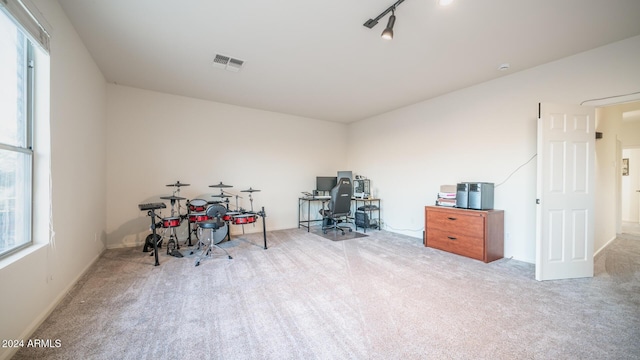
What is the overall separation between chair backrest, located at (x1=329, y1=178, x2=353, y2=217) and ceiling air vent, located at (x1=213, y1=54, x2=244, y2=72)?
8.89ft

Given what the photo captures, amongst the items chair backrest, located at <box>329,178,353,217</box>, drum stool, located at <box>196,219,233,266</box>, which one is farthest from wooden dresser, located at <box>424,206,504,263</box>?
drum stool, located at <box>196,219,233,266</box>

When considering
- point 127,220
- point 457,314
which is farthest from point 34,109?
point 457,314

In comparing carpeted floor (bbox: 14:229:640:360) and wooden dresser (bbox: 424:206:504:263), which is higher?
wooden dresser (bbox: 424:206:504:263)

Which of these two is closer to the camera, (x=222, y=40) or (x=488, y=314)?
(x=488, y=314)

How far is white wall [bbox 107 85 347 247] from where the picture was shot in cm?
393

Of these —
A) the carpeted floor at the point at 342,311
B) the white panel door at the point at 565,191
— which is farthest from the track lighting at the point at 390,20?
the carpeted floor at the point at 342,311

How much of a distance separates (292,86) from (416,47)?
6.56ft

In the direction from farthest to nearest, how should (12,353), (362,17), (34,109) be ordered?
(362,17) < (34,109) < (12,353)

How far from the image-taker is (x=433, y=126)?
175 inches

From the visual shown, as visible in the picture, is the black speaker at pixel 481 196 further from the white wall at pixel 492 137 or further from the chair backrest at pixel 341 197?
the chair backrest at pixel 341 197

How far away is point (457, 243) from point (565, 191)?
1429 millimetres

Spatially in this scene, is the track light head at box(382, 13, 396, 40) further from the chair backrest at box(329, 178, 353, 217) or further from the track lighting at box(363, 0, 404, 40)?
the chair backrest at box(329, 178, 353, 217)

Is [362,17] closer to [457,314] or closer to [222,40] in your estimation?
[222,40]

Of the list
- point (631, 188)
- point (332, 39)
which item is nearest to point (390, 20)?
point (332, 39)
